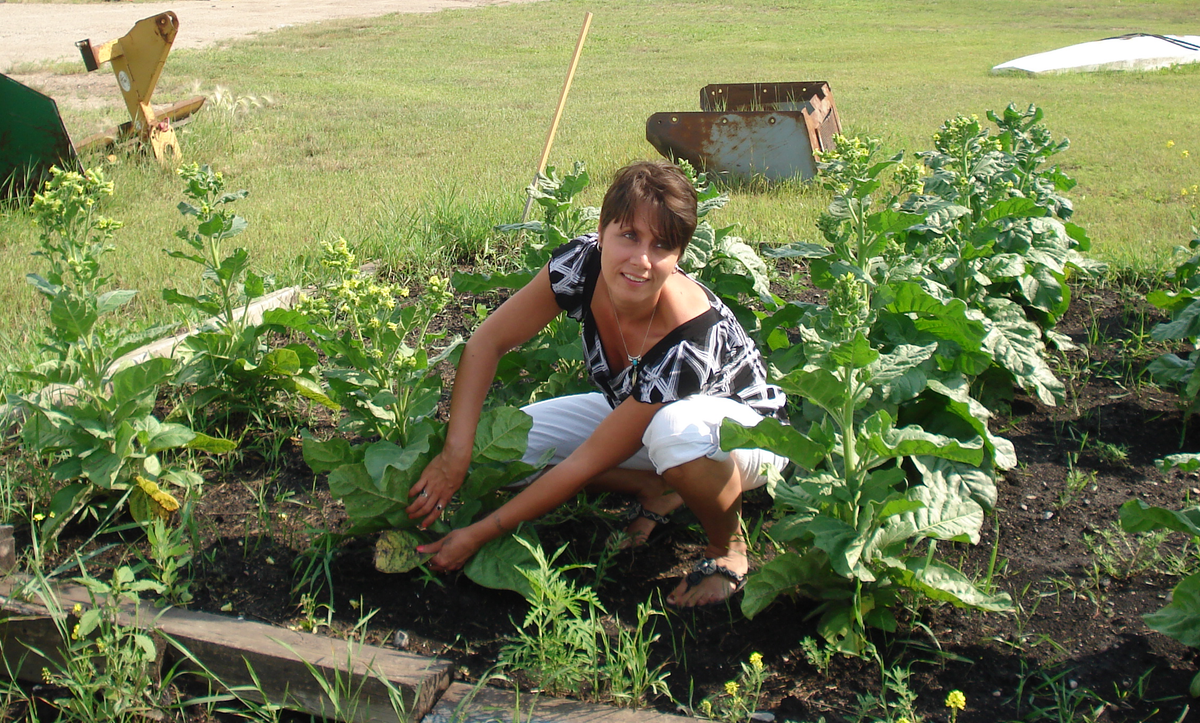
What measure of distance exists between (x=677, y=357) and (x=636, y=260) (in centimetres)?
28

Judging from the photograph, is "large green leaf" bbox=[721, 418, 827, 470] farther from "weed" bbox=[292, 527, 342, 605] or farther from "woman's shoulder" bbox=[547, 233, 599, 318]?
"weed" bbox=[292, 527, 342, 605]

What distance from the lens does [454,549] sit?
2.38 m

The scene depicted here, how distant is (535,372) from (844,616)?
1.48 metres

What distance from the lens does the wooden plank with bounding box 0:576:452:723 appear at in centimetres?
203

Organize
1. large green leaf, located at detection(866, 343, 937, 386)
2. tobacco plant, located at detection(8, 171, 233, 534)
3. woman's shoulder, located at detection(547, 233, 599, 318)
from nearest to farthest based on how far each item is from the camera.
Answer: large green leaf, located at detection(866, 343, 937, 386)
tobacco plant, located at detection(8, 171, 233, 534)
woman's shoulder, located at detection(547, 233, 599, 318)

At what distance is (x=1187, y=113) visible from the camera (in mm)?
9195

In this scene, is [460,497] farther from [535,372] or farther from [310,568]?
[535,372]

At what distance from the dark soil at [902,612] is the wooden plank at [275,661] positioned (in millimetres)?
128

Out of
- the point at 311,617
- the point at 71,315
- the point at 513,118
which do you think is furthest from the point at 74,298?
the point at 513,118

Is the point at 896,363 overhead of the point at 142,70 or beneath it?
beneath

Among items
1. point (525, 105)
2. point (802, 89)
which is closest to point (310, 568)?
point (802, 89)

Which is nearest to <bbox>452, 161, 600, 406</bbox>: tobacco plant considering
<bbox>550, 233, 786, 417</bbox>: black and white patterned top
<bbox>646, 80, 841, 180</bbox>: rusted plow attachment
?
<bbox>550, 233, 786, 417</bbox>: black and white patterned top

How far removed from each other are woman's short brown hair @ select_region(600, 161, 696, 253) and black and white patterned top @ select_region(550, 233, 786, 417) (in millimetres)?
253

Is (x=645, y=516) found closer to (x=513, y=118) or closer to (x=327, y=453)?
(x=327, y=453)
